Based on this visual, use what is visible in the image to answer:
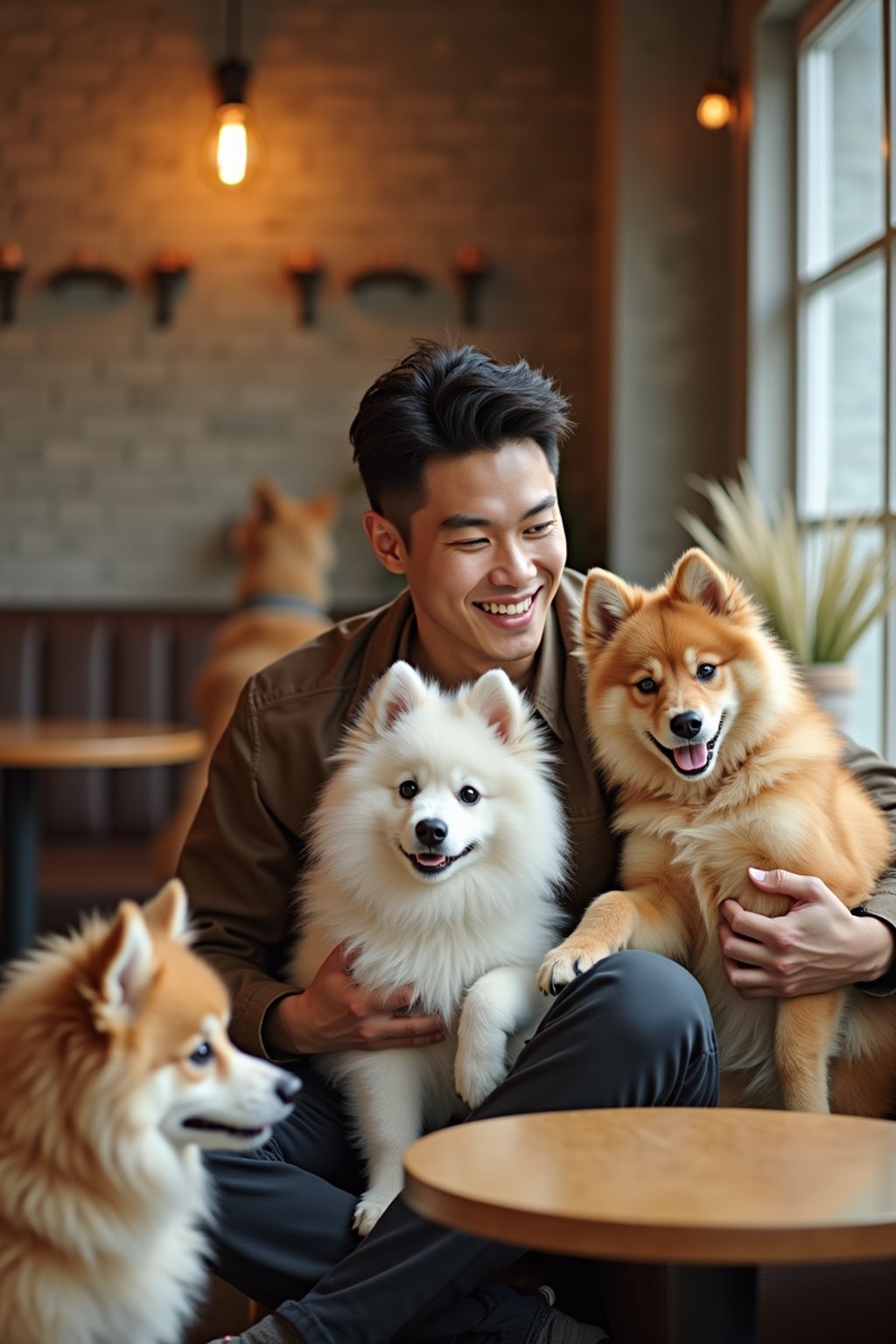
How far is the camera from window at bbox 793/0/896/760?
124 inches

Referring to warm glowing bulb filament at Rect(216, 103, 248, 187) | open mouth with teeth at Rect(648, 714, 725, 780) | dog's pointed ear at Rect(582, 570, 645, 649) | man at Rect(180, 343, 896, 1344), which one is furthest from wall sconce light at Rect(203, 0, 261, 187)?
open mouth with teeth at Rect(648, 714, 725, 780)

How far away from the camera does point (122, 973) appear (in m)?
1.29

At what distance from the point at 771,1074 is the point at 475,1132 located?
59cm

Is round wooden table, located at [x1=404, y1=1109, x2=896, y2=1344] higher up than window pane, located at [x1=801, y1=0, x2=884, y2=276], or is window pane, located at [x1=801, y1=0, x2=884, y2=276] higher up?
window pane, located at [x1=801, y1=0, x2=884, y2=276]

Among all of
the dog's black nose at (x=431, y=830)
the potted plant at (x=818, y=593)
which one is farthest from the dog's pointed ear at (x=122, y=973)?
the potted plant at (x=818, y=593)

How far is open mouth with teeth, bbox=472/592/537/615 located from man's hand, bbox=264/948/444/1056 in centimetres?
52

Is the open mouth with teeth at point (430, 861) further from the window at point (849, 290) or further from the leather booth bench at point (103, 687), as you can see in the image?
the leather booth bench at point (103, 687)

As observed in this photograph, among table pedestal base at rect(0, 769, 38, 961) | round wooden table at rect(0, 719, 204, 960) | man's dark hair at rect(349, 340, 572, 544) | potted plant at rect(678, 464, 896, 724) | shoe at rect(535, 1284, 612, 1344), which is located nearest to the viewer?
shoe at rect(535, 1284, 612, 1344)

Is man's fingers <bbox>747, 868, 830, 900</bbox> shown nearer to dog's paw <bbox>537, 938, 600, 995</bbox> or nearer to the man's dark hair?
dog's paw <bbox>537, 938, 600, 995</bbox>

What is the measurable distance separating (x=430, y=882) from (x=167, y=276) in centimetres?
413

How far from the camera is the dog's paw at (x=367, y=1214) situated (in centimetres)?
171

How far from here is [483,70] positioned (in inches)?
211

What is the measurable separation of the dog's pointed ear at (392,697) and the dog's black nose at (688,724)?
1.10 ft

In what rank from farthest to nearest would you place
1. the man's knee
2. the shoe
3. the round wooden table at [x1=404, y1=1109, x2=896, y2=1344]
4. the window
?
the window
the shoe
the man's knee
the round wooden table at [x1=404, y1=1109, x2=896, y2=1344]
